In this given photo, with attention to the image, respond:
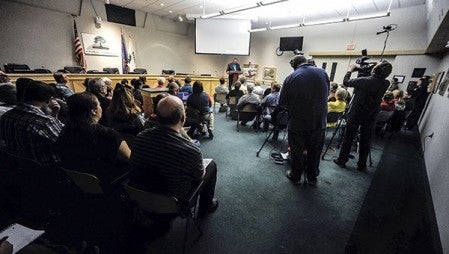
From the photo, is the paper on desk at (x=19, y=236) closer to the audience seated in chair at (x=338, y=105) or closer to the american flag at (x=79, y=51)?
the audience seated in chair at (x=338, y=105)

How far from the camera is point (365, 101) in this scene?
106 inches

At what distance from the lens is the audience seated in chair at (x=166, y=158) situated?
129 centimetres

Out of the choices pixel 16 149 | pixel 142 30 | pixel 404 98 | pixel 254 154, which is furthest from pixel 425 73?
pixel 142 30

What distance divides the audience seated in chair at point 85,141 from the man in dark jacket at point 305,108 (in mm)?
1822

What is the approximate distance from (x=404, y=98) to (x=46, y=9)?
1106 centimetres

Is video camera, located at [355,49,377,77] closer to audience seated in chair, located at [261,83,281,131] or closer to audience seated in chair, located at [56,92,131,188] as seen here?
audience seated in chair, located at [261,83,281,131]

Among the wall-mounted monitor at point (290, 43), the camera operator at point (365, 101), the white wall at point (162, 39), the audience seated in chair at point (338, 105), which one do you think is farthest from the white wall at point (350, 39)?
the camera operator at point (365, 101)

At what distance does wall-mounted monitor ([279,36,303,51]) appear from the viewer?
8780mm

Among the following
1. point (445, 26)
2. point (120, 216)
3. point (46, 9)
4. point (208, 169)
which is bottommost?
point (120, 216)

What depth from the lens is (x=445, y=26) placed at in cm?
346

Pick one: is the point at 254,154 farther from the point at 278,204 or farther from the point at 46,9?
the point at 46,9

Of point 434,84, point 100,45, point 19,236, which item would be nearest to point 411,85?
point 434,84

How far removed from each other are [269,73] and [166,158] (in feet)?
32.5

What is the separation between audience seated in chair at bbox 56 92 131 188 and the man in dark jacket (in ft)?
5.98
